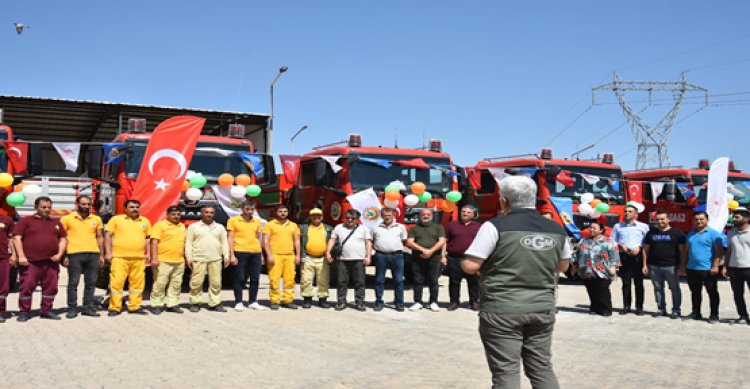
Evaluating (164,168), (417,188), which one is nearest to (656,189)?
(417,188)

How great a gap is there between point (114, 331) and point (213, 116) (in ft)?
22.2

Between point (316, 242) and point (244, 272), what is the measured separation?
43.2 inches

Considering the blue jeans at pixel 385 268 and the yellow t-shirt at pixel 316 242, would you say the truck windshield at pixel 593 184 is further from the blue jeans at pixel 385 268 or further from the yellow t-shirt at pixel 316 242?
the yellow t-shirt at pixel 316 242

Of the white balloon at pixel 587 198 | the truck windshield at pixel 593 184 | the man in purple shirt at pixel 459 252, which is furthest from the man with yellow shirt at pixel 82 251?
the white balloon at pixel 587 198

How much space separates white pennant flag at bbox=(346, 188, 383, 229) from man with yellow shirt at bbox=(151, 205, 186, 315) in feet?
10.3

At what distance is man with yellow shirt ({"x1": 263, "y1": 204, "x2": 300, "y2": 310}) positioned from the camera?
991 cm

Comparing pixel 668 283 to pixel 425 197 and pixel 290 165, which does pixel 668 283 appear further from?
pixel 290 165

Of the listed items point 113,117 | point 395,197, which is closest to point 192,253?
point 395,197

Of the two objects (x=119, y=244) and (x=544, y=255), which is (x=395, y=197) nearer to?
(x=119, y=244)

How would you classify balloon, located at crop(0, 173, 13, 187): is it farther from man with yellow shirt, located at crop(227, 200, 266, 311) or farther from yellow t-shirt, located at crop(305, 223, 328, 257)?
yellow t-shirt, located at crop(305, 223, 328, 257)

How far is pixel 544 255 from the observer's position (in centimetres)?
394

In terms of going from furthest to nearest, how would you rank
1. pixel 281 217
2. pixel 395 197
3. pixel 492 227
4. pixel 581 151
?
pixel 581 151, pixel 395 197, pixel 281 217, pixel 492 227

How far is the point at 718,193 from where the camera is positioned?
42.0ft

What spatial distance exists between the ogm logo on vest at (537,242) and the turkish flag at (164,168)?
24.1ft
